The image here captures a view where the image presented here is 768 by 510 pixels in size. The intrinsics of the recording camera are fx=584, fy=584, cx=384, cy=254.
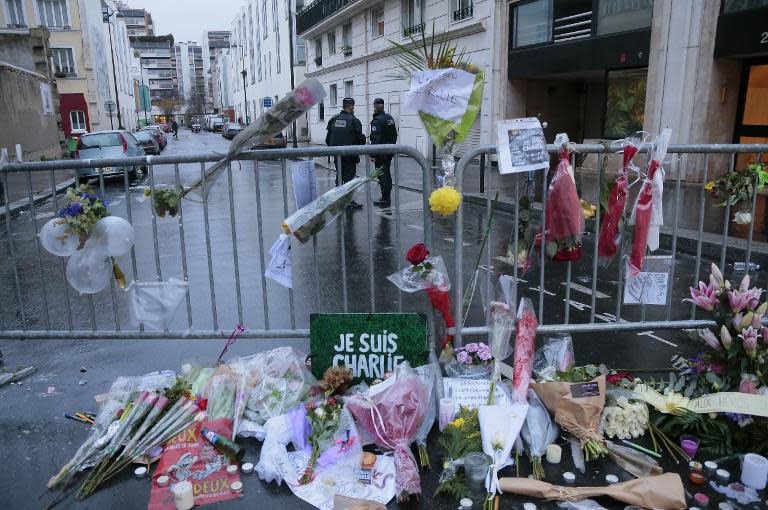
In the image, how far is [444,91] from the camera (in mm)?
3576

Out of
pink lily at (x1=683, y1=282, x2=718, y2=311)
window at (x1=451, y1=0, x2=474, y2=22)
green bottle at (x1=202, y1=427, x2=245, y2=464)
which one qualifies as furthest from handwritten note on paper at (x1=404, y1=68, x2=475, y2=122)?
window at (x1=451, y1=0, x2=474, y2=22)

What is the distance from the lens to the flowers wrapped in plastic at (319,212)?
12.2 feet

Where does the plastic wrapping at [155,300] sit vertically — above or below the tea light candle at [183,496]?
above

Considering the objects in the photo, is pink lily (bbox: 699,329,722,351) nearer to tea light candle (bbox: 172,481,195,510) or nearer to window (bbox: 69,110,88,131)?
tea light candle (bbox: 172,481,195,510)

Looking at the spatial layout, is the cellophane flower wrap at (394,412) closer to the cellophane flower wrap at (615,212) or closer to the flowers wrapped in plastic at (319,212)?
the flowers wrapped in plastic at (319,212)

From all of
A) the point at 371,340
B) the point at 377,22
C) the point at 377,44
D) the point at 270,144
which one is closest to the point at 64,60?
the point at 377,22

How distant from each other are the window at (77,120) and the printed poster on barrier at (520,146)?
44.5 meters

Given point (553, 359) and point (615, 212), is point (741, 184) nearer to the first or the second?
point (615, 212)

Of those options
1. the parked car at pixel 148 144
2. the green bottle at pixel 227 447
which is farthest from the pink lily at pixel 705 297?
the parked car at pixel 148 144

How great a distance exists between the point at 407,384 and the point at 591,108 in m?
19.7

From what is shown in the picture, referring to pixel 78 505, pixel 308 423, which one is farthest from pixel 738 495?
pixel 78 505

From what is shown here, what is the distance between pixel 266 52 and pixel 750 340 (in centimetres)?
6007

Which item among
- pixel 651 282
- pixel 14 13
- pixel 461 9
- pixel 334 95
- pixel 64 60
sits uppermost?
pixel 14 13

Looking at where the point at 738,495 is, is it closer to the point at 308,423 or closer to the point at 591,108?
the point at 308,423
